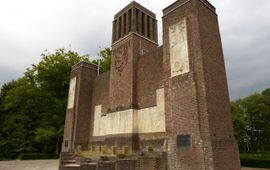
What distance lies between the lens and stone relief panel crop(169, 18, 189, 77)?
10.5 m

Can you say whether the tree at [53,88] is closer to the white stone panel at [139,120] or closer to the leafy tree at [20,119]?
the leafy tree at [20,119]

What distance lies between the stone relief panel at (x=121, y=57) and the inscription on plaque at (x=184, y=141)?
24.2 ft

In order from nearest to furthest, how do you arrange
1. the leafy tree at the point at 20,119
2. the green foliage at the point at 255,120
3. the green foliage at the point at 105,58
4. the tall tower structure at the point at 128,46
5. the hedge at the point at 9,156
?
the tall tower structure at the point at 128,46
the hedge at the point at 9,156
the leafy tree at the point at 20,119
the green foliage at the point at 105,58
the green foliage at the point at 255,120

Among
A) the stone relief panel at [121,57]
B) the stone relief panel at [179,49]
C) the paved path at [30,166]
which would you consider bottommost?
the paved path at [30,166]

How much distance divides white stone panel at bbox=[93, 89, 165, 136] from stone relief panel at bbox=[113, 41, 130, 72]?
345cm

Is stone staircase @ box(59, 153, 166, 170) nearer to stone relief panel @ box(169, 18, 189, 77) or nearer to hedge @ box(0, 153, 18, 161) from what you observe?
stone relief panel @ box(169, 18, 189, 77)

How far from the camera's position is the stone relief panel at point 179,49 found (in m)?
10.5

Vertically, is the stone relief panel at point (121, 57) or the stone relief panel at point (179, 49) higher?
the stone relief panel at point (121, 57)

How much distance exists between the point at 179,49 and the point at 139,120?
5229mm

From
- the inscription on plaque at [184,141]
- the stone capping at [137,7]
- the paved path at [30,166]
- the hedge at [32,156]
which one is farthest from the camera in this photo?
the hedge at [32,156]

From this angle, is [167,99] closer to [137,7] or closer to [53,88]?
[137,7]

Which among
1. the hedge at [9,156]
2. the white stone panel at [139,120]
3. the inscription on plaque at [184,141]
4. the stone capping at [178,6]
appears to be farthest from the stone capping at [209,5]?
the hedge at [9,156]

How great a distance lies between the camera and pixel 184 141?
939 cm

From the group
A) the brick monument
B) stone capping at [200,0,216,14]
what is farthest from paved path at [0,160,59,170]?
stone capping at [200,0,216,14]
